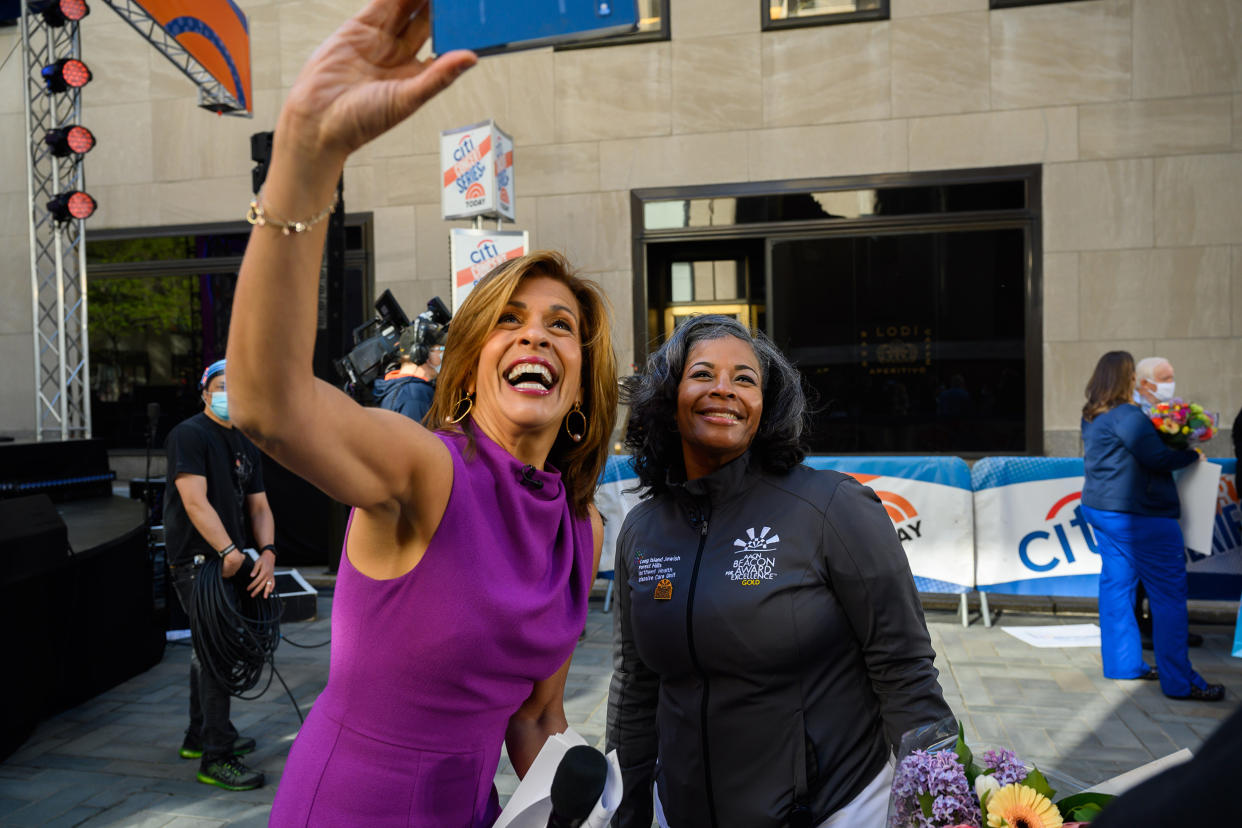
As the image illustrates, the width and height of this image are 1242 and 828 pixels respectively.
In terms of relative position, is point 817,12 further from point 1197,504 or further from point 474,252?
point 1197,504

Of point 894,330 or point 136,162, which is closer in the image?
point 894,330

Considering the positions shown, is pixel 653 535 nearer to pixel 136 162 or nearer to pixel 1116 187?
pixel 1116 187

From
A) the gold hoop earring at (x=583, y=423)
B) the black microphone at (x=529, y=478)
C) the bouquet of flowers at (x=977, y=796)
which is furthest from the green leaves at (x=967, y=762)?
the gold hoop earring at (x=583, y=423)

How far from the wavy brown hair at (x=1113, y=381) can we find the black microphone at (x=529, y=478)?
16.8 feet

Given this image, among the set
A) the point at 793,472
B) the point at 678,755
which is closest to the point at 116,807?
the point at 678,755

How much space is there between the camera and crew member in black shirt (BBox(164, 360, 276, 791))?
15.4 ft

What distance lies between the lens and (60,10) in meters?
9.64

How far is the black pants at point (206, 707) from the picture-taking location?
4.66 meters

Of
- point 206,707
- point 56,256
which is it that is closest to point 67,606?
point 206,707

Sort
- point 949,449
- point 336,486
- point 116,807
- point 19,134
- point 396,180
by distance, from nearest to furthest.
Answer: point 336,486, point 116,807, point 949,449, point 396,180, point 19,134

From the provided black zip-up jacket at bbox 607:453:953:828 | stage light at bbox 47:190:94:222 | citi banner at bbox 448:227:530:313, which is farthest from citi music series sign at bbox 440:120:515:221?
black zip-up jacket at bbox 607:453:953:828

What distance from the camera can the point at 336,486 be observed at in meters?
1.21

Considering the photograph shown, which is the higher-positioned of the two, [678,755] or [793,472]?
[793,472]

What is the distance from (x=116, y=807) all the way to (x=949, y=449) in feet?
31.2
